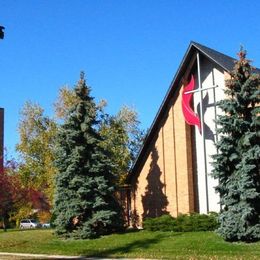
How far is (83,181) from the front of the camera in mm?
25859

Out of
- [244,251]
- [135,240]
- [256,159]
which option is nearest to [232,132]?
[256,159]

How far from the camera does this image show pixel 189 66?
29938mm

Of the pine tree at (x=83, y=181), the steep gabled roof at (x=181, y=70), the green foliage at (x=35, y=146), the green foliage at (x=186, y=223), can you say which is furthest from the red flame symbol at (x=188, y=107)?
the green foliage at (x=35, y=146)

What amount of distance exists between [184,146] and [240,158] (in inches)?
344

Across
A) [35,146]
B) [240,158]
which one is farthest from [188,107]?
[35,146]

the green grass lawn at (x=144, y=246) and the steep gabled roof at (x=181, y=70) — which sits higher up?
the steep gabled roof at (x=181, y=70)

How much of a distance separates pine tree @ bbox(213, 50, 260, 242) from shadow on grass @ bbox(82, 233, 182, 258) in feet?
11.0

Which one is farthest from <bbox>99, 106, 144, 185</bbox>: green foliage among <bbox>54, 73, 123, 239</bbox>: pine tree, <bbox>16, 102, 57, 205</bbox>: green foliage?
<bbox>54, 73, 123, 239</bbox>: pine tree

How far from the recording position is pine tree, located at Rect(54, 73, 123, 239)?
25422 mm

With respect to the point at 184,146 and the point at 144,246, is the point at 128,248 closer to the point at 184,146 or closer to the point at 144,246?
the point at 144,246

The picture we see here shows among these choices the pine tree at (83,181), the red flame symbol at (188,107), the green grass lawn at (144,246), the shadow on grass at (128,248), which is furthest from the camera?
the red flame symbol at (188,107)

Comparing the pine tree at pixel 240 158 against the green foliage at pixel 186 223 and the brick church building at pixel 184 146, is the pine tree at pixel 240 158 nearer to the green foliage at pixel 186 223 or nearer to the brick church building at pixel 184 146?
the green foliage at pixel 186 223

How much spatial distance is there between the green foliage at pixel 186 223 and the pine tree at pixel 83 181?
1936 millimetres

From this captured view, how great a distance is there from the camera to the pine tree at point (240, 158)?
1956 centimetres
